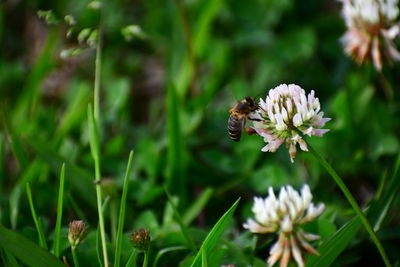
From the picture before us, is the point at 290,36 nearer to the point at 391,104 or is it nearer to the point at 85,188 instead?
the point at 391,104

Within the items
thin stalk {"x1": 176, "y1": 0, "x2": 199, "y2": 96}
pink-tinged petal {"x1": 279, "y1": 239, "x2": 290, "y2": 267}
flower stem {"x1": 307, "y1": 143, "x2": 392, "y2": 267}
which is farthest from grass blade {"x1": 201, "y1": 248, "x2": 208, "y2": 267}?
thin stalk {"x1": 176, "y1": 0, "x2": 199, "y2": 96}

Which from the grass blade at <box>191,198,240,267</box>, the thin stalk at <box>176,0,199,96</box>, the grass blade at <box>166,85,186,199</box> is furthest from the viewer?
the thin stalk at <box>176,0,199,96</box>

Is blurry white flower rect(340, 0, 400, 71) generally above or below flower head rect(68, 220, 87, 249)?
below

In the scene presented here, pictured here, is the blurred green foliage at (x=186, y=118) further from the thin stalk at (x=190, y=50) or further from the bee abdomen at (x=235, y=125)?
the bee abdomen at (x=235, y=125)

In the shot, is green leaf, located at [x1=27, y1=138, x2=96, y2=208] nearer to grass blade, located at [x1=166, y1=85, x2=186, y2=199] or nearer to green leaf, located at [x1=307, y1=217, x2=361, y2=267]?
grass blade, located at [x1=166, y1=85, x2=186, y2=199]

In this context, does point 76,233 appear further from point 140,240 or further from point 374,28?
point 374,28

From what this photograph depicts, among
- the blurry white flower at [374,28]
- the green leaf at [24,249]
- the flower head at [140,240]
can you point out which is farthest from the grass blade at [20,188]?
the blurry white flower at [374,28]
